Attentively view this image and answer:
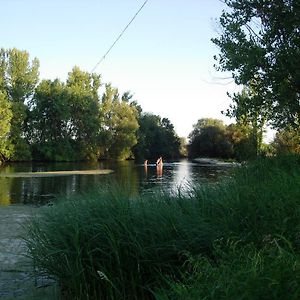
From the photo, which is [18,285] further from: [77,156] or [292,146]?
[77,156]

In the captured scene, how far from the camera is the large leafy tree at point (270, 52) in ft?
35.4

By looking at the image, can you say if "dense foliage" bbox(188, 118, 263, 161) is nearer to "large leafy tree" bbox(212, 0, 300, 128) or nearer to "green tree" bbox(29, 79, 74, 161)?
"green tree" bbox(29, 79, 74, 161)

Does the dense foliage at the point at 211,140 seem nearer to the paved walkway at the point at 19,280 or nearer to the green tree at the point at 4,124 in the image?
the green tree at the point at 4,124

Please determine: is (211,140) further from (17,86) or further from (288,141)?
(288,141)

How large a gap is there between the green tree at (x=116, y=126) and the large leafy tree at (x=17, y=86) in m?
20.8

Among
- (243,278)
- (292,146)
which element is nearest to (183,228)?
(243,278)

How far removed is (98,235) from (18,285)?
189 centimetres

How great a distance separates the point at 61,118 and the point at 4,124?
15.3m

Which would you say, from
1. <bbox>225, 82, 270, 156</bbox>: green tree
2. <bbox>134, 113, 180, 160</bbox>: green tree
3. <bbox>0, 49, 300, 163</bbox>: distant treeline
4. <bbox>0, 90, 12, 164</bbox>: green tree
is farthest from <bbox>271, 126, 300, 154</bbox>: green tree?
<bbox>134, 113, 180, 160</bbox>: green tree

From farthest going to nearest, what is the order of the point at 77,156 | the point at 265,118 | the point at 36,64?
the point at 77,156 < the point at 36,64 < the point at 265,118

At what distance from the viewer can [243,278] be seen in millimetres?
3055

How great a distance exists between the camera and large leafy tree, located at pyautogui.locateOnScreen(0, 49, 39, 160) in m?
71.8

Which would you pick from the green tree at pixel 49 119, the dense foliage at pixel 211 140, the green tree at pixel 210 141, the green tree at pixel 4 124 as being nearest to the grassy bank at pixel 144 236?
the green tree at pixel 4 124

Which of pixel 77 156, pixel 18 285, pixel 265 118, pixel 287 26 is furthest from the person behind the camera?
pixel 77 156
